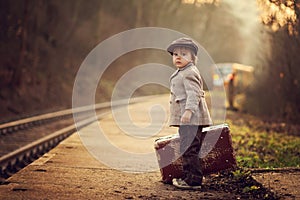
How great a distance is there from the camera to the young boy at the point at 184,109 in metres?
4.79

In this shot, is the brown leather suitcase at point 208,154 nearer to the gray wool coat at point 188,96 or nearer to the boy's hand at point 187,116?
the gray wool coat at point 188,96

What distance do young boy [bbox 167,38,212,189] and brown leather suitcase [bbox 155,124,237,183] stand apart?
0.18 metres

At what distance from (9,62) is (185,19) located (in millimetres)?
25621

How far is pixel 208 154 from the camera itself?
16.9ft

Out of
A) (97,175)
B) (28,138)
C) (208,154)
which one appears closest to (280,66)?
(28,138)

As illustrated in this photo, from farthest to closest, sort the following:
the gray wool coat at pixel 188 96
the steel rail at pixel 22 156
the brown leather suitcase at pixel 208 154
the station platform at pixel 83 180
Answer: the steel rail at pixel 22 156 < the brown leather suitcase at pixel 208 154 < the gray wool coat at pixel 188 96 < the station platform at pixel 83 180

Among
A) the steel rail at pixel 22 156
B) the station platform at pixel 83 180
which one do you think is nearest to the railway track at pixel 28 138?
the steel rail at pixel 22 156

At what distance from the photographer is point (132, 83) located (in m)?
35.0

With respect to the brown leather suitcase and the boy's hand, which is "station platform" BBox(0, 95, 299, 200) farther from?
the boy's hand

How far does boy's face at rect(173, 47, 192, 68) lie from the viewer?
489cm

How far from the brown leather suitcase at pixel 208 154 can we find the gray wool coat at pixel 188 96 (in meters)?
0.33

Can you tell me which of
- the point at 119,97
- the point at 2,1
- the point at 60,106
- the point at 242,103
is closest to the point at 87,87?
the point at 119,97

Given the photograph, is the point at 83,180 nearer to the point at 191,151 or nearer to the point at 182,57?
the point at 191,151

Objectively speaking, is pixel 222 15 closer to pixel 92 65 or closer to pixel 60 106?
pixel 92 65
